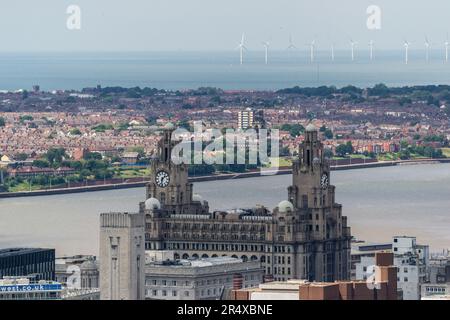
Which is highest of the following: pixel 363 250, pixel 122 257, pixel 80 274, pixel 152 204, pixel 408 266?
pixel 122 257

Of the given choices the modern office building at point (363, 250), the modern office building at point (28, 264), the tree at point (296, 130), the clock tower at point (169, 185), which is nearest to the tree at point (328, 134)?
the tree at point (296, 130)

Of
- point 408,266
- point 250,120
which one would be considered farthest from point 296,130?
point 408,266

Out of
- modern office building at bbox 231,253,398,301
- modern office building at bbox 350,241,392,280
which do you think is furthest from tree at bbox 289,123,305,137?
modern office building at bbox 231,253,398,301

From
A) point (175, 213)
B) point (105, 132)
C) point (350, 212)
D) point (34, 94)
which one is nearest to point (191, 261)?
point (175, 213)

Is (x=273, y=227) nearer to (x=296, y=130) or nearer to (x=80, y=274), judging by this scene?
(x=80, y=274)

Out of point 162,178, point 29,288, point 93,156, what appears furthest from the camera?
point 93,156

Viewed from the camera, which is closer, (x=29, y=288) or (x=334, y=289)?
(x=334, y=289)

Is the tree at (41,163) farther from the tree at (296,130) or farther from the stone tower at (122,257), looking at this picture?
the stone tower at (122,257)
